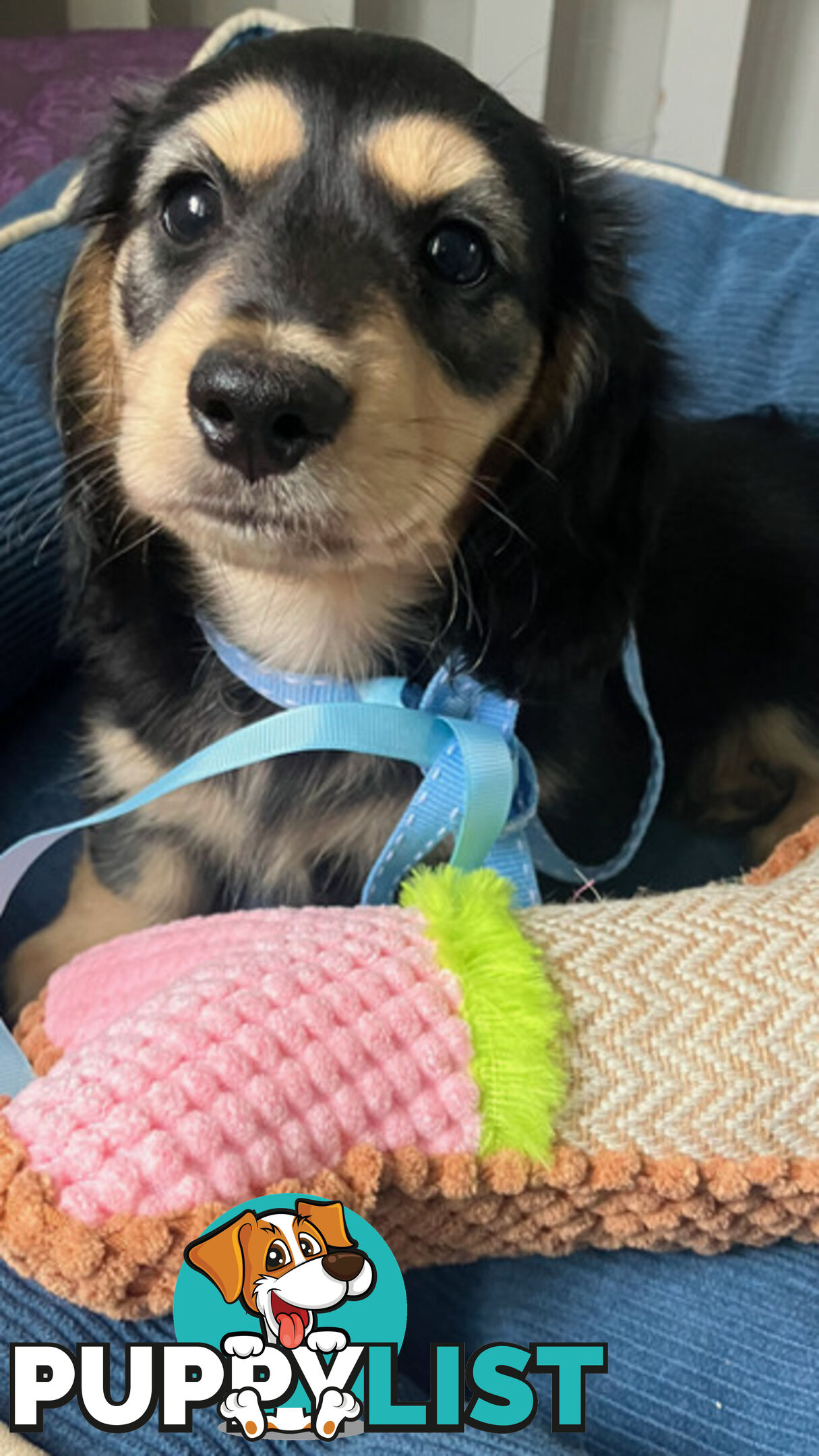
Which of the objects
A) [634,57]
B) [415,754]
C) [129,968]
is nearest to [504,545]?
[415,754]

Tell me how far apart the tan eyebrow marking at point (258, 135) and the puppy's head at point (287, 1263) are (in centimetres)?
78

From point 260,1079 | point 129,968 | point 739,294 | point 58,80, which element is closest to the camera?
point 260,1079

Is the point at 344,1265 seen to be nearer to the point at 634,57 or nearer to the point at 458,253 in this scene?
the point at 458,253

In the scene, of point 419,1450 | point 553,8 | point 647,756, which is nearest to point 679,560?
point 647,756

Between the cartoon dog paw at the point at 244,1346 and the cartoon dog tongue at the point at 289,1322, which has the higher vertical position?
the cartoon dog tongue at the point at 289,1322

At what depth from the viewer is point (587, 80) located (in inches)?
103

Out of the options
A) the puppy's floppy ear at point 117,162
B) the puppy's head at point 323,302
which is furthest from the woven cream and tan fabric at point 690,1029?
the puppy's floppy ear at point 117,162

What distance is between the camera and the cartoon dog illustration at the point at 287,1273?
2.35 feet

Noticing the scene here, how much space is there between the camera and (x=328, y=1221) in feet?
2.46

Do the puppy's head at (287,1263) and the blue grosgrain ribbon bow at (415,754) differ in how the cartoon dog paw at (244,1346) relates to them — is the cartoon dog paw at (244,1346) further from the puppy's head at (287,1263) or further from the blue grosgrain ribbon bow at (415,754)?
the blue grosgrain ribbon bow at (415,754)

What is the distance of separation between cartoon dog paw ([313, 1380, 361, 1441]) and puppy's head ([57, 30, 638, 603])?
0.54m

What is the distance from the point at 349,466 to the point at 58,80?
168 centimetres

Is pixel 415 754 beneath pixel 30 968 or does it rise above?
above

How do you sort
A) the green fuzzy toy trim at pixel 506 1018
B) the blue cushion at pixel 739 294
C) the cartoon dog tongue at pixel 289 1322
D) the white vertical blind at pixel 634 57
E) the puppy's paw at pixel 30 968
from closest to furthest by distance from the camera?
1. the cartoon dog tongue at pixel 289 1322
2. the green fuzzy toy trim at pixel 506 1018
3. the puppy's paw at pixel 30 968
4. the blue cushion at pixel 739 294
5. the white vertical blind at pixel 634 57
